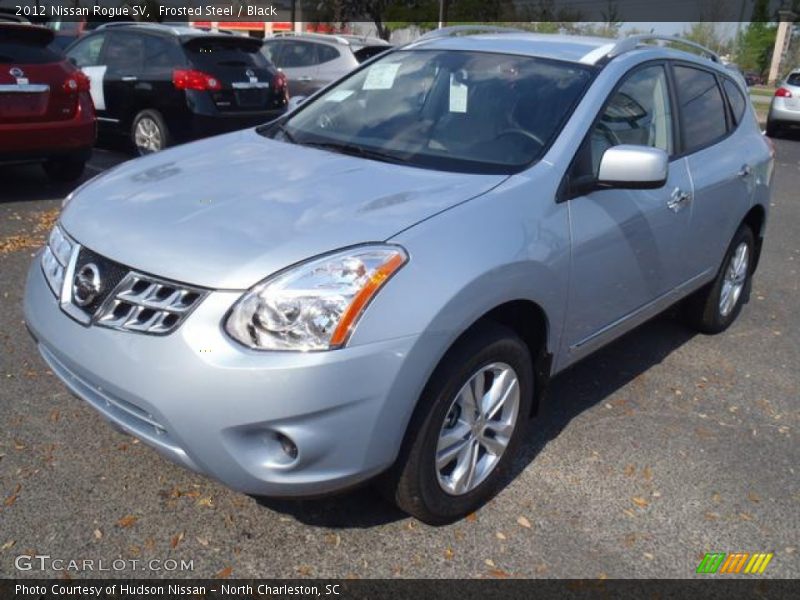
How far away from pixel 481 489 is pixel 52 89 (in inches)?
228

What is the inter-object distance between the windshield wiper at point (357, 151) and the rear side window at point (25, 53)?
Result: 173 inches

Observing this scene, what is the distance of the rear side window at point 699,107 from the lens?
4.26 m

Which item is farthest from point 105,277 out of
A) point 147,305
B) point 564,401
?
point 564,401

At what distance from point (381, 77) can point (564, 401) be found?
6.14 ft

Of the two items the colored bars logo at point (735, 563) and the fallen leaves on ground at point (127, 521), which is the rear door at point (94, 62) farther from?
the colored bars logo at point (735, 563)

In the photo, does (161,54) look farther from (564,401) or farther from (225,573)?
(225,573)

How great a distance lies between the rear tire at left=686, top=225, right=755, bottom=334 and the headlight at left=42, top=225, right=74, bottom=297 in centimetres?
365

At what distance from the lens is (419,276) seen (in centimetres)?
252

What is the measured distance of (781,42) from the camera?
45.4 m

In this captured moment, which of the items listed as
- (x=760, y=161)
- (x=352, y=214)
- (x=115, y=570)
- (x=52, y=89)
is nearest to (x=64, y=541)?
(x=115, y=570)

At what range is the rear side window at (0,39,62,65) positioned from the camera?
22.3ft

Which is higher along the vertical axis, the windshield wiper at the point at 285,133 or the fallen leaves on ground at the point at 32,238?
the windshield wiper at the point at 285,133

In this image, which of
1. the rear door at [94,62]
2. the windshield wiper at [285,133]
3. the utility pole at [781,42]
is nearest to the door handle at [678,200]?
the windshield wiper at [285,133]

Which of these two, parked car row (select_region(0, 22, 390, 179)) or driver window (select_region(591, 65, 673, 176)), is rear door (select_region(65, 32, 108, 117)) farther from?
driver window (select_region(591, 65, 673, 176))
